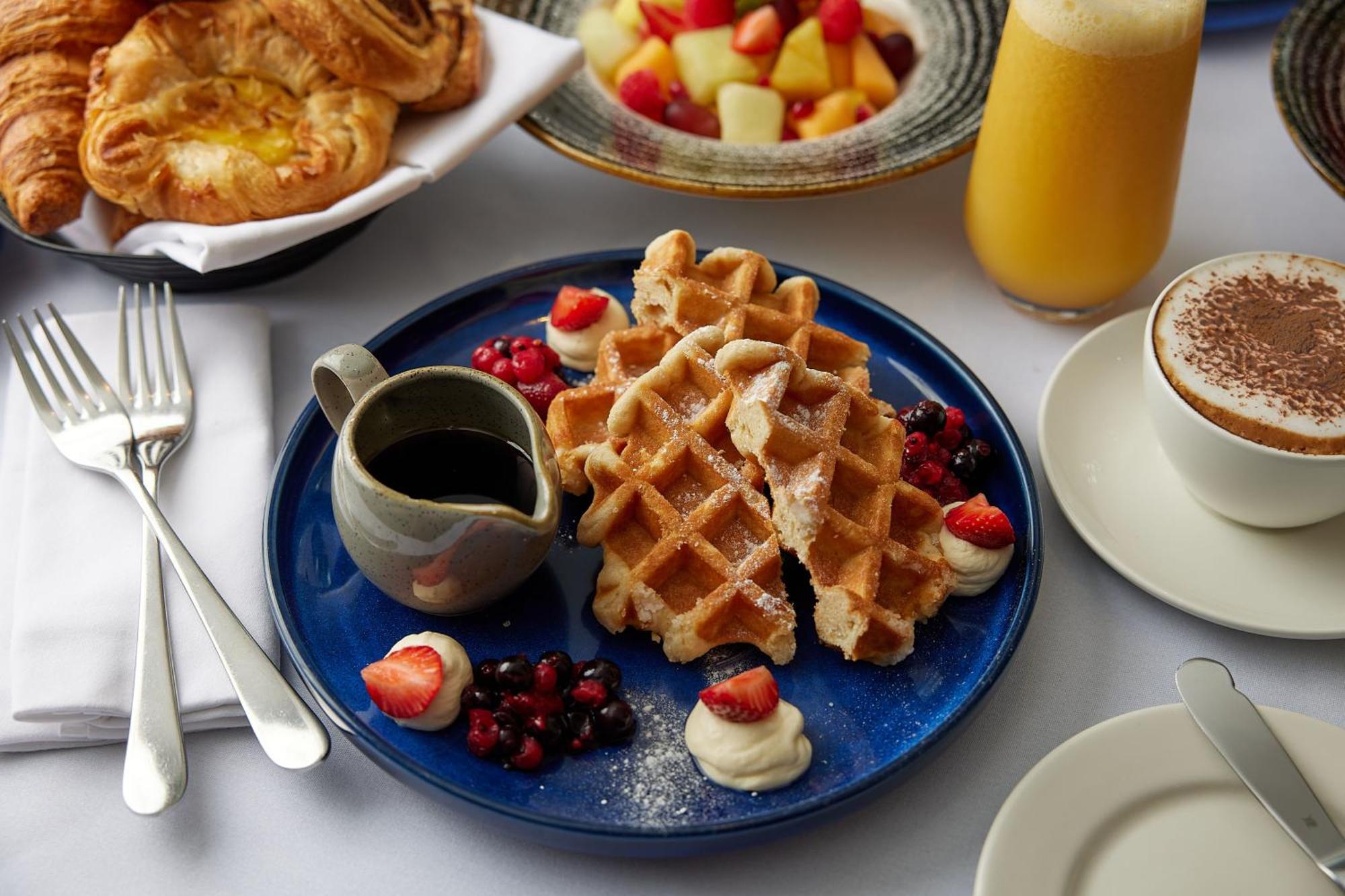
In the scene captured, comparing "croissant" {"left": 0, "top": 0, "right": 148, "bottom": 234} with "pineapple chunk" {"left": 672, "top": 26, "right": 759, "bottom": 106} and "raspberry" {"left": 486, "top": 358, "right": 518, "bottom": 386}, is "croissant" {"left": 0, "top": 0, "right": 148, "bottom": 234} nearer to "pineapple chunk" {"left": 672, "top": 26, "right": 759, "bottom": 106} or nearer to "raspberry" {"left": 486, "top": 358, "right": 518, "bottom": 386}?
"raspberry" {"left": 486, "top": 358, "right": 518, "bottom": 386}

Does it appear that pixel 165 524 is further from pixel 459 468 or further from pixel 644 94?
pixel 644 94

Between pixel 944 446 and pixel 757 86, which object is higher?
pixel 757 86

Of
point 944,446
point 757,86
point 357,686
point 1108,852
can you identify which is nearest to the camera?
point 1108,852

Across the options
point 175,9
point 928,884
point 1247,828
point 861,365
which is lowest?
point 928,884

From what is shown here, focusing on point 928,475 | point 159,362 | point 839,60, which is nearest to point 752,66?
point 839,60

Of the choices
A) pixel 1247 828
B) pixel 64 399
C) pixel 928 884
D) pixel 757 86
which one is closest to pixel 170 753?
pixel 64 399

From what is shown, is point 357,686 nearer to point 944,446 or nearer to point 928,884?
point 928,884

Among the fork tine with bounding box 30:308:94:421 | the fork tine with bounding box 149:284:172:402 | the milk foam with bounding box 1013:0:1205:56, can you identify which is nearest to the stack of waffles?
the milk foam with bounding box 1013:0:1205:56
